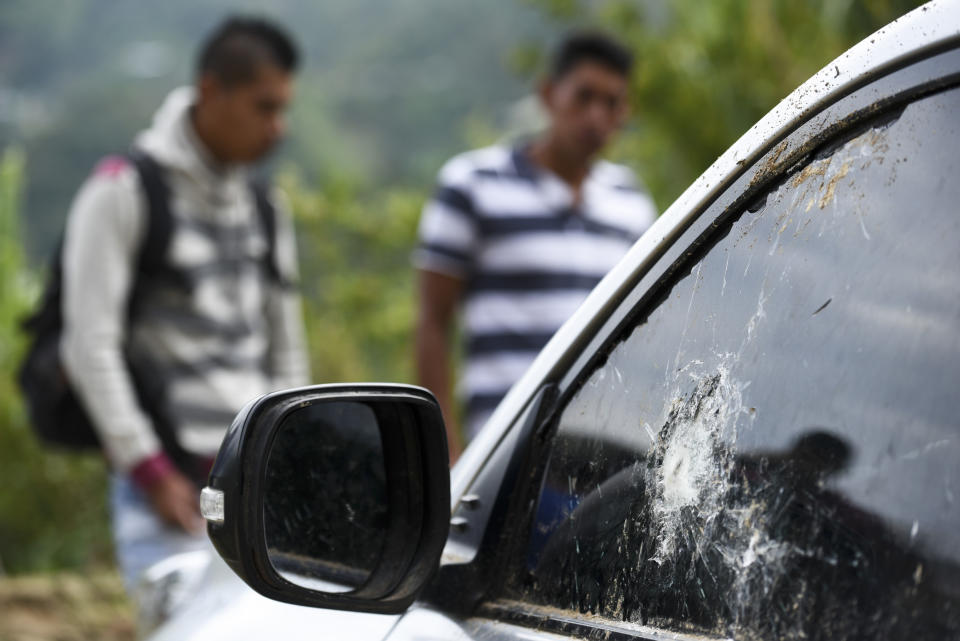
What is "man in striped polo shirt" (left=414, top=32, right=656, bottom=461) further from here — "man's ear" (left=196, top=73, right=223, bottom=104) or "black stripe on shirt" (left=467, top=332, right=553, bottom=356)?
"man's ear" (left=196, top=73, right=223, bottom=104)

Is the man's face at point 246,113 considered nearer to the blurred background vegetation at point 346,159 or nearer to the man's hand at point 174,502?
the man's hand at point 174,502

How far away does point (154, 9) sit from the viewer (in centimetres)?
3706

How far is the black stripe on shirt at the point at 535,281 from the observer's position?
12.3 ft

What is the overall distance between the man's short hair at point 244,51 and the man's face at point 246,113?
2 centimetres

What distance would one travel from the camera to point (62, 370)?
344 cm

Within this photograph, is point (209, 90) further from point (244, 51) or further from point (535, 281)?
point (535, 281)

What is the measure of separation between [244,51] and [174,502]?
1.30m

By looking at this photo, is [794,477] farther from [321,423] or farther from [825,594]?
[321,423]

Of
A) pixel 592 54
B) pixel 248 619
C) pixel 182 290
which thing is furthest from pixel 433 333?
pixel 248 619

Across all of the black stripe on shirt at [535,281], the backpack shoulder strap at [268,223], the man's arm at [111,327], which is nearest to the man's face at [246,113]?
the backpack shoulder strap at [268,223]

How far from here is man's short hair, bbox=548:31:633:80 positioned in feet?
13.6

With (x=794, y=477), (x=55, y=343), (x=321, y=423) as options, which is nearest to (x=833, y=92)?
(x=794, y=477)

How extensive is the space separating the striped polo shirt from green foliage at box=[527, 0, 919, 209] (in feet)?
11.5

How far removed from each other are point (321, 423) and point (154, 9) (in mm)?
37895
